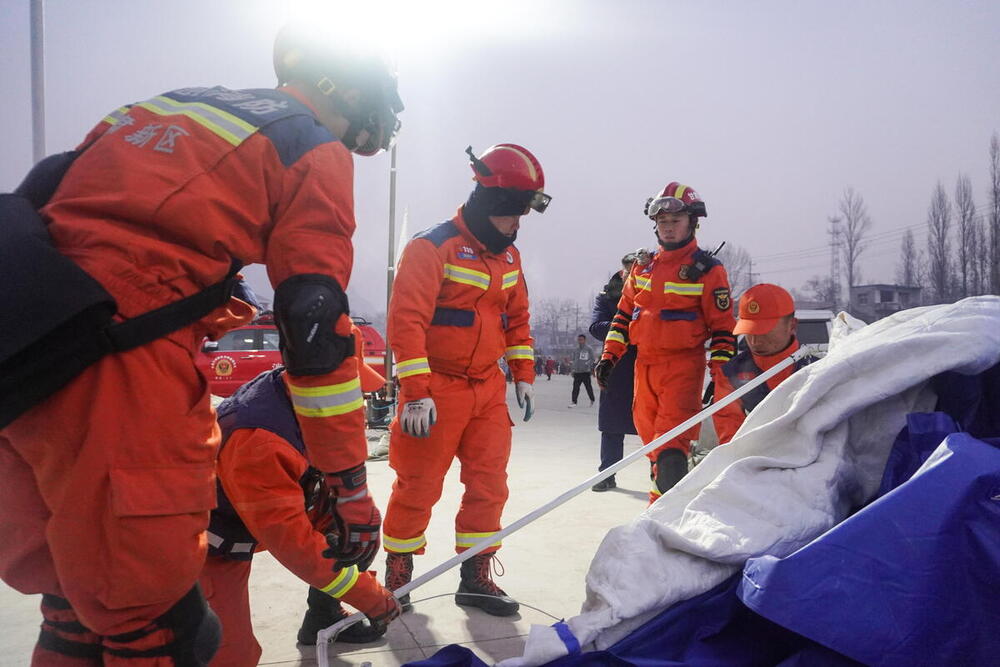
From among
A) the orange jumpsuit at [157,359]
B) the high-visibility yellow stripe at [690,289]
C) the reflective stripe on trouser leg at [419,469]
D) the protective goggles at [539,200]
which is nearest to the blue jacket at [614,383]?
the high-visibility yellow stripe at [690,289]

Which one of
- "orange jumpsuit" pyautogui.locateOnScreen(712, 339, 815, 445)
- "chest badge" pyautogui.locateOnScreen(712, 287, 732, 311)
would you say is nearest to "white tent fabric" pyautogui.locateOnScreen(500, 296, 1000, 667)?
"orange jumpsuit" pyautogui.locateOnScreen(712, 339, 815, 445)

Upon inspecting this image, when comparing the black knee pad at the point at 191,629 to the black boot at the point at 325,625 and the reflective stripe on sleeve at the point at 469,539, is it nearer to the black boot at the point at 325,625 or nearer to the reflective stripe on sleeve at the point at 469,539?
the black boot at the point at 325,625

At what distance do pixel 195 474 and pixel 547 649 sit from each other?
2.38 feet

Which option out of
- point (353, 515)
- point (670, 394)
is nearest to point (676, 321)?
point (670, 394)

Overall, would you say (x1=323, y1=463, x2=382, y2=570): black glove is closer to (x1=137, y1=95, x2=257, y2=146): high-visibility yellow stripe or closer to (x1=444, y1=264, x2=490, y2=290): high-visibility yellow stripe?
(x1=137, y1=95, x2=257, y2=146): high-visibility yellow stripe

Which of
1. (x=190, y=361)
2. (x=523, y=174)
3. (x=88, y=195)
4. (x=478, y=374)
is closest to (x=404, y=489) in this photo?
(x=478, y=374)

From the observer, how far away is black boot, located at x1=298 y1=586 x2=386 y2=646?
8.14ft

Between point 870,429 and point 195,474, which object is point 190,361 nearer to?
point 195,474

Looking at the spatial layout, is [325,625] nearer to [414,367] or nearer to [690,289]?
[414,367]

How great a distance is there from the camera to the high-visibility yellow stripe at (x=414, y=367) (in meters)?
2.76

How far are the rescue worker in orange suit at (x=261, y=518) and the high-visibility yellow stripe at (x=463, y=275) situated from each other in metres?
1.03

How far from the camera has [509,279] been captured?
3.19 m

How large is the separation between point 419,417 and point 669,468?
1.53 meters

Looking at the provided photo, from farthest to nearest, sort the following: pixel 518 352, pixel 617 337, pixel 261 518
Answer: pixel 617 337
pixel 518 352
pixel 261 518
